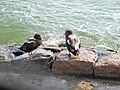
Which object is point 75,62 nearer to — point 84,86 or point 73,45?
point 73,45

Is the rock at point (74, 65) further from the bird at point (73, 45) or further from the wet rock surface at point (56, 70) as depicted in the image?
the bird at point (73, 45)

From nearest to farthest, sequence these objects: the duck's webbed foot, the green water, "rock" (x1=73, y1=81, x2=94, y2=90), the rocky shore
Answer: "rock" (x1=73, y1=81, x2=94, y2=90) < the rocky shore < the duck's webbed foot < the green water

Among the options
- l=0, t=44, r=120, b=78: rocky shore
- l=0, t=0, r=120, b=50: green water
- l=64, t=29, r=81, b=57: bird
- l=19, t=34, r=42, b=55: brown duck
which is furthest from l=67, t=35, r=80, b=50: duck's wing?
l=0, t=0, r=120, b=50: green water

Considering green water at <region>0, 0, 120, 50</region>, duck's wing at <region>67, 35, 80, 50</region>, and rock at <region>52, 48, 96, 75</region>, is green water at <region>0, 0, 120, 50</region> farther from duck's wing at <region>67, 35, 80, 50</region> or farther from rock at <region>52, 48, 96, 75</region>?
rock at <region>52, 48, 96, 75</region>

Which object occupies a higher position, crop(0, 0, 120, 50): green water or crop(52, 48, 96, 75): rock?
crop(52, 48, 96, 75): rock

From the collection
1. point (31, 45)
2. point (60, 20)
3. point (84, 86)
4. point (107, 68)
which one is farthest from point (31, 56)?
point (60, 20)

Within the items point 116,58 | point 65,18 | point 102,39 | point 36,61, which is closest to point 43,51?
point 36,61

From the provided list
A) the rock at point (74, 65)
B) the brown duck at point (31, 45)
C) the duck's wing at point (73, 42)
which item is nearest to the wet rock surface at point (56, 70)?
the rock at point (74, 65)

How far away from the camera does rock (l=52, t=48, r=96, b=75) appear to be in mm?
7398

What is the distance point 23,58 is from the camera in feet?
26.5

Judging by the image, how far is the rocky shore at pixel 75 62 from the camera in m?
7.31

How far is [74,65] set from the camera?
7.45 metres

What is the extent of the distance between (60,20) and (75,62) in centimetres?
837

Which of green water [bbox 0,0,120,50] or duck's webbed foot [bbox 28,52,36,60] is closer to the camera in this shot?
duck's webbed foot [bbox 28,52,36,60]
